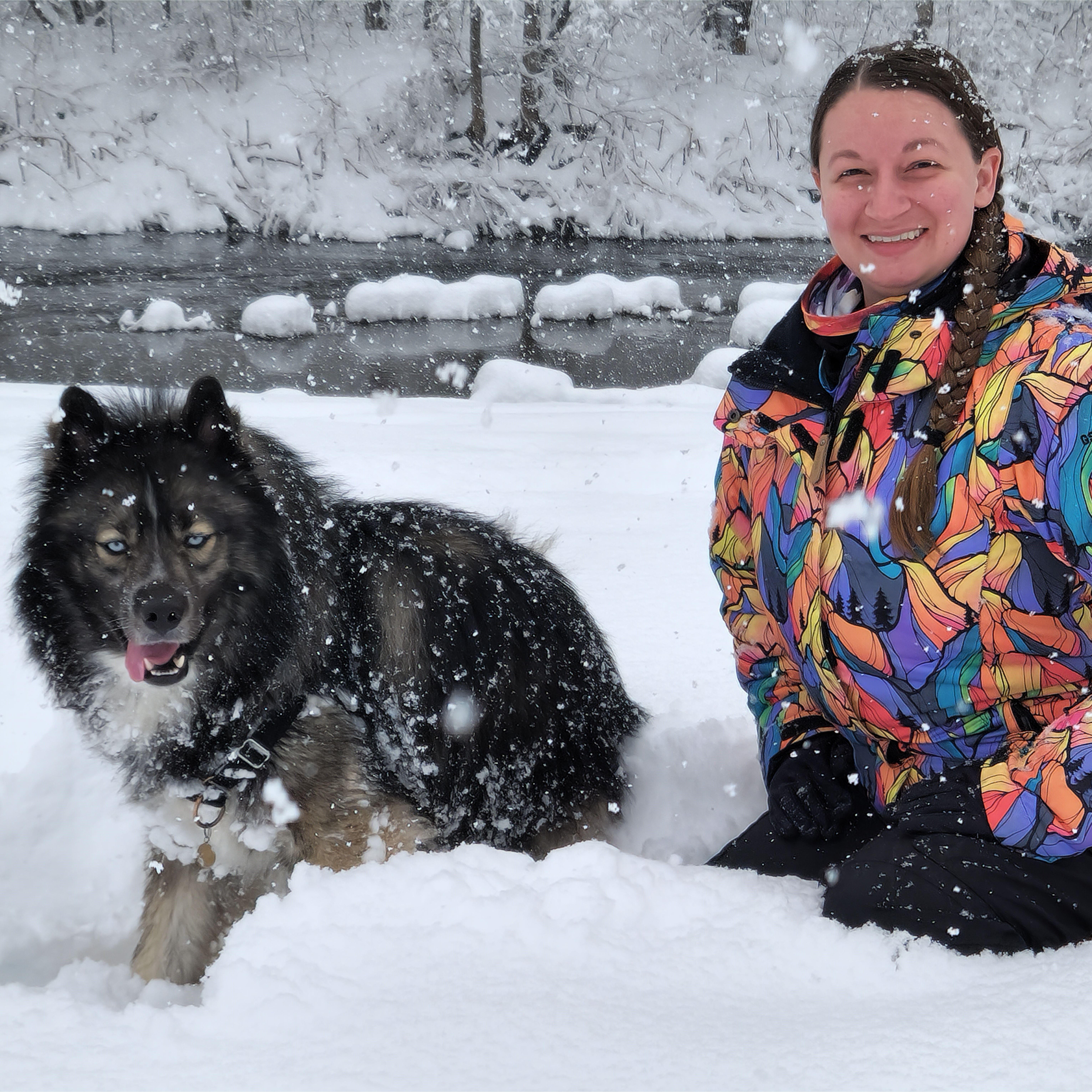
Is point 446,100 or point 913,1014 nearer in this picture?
point 913,1014

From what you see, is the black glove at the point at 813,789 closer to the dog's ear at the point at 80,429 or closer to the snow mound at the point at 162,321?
the dog's ear at the point at 80,429

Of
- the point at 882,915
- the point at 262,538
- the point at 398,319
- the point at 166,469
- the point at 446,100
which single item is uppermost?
the point at 446,100

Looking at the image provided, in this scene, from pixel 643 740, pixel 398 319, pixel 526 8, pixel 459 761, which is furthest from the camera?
pixel 526 8

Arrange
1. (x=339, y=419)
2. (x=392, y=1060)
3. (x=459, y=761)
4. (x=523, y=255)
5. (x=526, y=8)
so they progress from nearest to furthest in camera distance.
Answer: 1. (x=392, y=1060)
2. (x=459, y=761)
3. (x=339, y=419)
4. (x=523, y=255)
5. (x=526, y=8)

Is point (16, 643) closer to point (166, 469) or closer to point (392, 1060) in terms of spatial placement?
point (166, 469)

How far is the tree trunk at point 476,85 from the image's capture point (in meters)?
17.2

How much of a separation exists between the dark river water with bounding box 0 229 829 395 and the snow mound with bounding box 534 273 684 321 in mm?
175

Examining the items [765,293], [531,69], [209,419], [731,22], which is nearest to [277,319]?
[765,293]

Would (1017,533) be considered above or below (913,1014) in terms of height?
above

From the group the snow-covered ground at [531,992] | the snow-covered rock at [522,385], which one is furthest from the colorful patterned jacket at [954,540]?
the snow-covered rock at [522,385]

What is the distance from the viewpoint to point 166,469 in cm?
209

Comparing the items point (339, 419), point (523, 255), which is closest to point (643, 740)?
point (339, 419)

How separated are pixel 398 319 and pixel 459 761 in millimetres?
10643

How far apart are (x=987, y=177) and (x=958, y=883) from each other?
1386 millimetres
